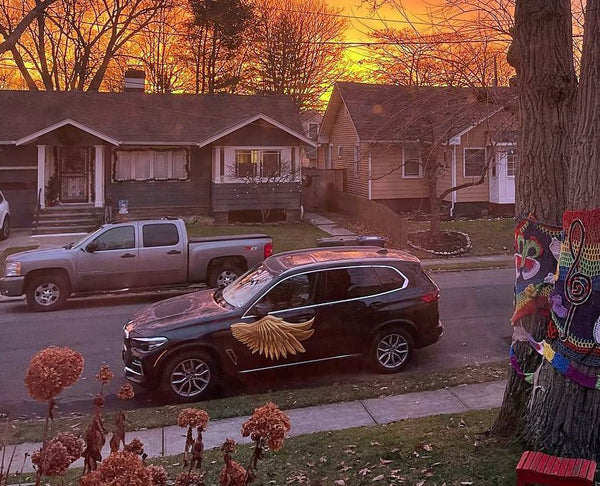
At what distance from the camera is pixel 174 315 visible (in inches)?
336

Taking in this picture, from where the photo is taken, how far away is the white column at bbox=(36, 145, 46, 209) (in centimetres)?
2407

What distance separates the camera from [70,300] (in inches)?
575

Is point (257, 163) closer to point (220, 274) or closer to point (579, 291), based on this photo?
point (220, 274)

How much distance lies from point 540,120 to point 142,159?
22.8 meters

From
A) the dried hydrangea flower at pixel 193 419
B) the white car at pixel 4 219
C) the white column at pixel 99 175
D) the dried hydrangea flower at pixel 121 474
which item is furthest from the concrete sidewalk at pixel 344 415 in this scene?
the white column at pixel 99 175

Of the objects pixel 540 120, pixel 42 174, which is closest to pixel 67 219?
pixel 42 174

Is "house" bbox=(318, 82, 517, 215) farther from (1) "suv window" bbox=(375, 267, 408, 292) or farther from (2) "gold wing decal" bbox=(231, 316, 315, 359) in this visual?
(2) "gold wing decal" bbox=(231, 316, 315, 359)

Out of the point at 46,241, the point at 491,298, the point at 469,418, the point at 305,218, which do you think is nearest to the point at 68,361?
the point at 469,418

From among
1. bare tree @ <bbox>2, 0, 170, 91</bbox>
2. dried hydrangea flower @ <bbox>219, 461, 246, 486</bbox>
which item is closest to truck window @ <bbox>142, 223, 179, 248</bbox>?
dried hydrangea flower @ <bbox>219, 461, 246, 486</bbox>

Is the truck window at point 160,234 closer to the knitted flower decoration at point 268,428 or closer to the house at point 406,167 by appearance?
the knitted flower decoration at point 268,428

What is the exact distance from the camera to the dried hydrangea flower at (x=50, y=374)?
3027mm

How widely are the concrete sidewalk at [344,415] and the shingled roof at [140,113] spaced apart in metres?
19.7

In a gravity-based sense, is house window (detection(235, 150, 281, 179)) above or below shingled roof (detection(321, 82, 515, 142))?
below

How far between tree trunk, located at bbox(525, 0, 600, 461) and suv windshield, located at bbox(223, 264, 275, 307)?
4495mm
